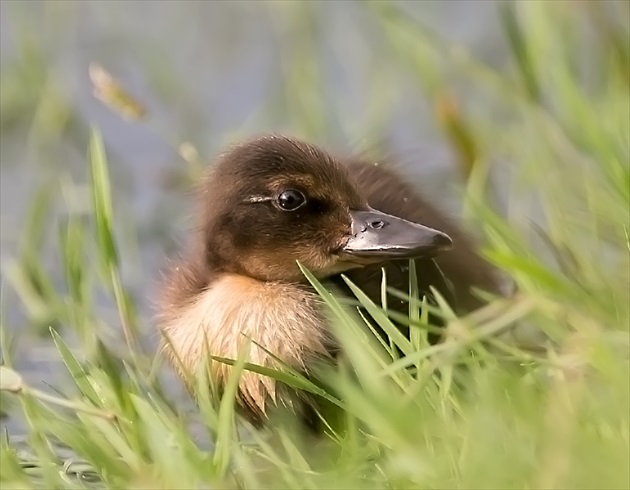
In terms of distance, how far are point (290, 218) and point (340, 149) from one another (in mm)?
737

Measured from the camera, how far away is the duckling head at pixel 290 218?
102 inches

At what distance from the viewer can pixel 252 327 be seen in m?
2.49

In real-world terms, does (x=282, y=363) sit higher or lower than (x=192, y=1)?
lower

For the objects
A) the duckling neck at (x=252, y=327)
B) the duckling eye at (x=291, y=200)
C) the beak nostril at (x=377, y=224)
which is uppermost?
the duckling eye at (x=291, y=200)

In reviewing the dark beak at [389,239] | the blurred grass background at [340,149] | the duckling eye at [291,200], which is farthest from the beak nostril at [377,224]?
the blurred grass background at [340,149]

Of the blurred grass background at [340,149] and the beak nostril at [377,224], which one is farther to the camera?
the beak nostril at [377,224]

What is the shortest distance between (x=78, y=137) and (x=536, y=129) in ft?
5.24

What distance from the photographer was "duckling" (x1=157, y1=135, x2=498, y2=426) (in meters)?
2.46

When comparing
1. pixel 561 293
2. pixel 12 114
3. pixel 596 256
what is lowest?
pixel 596 256

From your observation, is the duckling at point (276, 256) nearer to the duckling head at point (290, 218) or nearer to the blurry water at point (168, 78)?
the duckling head at point (290, 218)

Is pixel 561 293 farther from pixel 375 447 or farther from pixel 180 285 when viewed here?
pixel 180 285

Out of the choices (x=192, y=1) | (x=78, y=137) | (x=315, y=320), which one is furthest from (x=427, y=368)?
(x=192, y=1)

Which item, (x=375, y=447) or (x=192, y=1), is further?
(x=192, y=1)

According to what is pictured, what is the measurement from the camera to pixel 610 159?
2.36 metres
